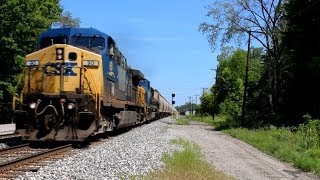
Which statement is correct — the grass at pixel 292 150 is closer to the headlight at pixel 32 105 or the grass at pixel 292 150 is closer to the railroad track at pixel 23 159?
the railroad track at pixel 23 159

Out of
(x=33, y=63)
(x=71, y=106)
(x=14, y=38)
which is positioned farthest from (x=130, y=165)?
(x=14, y=38)

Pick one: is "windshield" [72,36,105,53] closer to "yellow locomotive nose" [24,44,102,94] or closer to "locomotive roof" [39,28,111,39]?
"locomotive roof" [39,28,111,39]

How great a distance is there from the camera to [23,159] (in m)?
12.3

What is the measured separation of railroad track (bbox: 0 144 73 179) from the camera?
11000mm

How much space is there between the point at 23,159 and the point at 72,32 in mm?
7691

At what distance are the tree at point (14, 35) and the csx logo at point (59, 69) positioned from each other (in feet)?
77.2

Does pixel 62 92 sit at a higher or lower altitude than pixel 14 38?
lower

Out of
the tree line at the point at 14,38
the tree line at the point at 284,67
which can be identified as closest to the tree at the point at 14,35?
the tree line at the point at 14,38

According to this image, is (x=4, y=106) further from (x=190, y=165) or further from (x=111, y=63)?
(x=190, y=165)

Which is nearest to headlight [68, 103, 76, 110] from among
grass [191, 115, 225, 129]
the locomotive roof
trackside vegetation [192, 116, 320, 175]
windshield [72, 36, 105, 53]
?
windshield [72, 36, 105, 53]

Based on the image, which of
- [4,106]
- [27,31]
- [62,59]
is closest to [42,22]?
[27,31]

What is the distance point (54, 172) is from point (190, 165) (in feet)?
11.4

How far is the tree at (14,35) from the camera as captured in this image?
39781mm

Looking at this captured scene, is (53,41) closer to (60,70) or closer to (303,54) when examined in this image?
(60,70)
